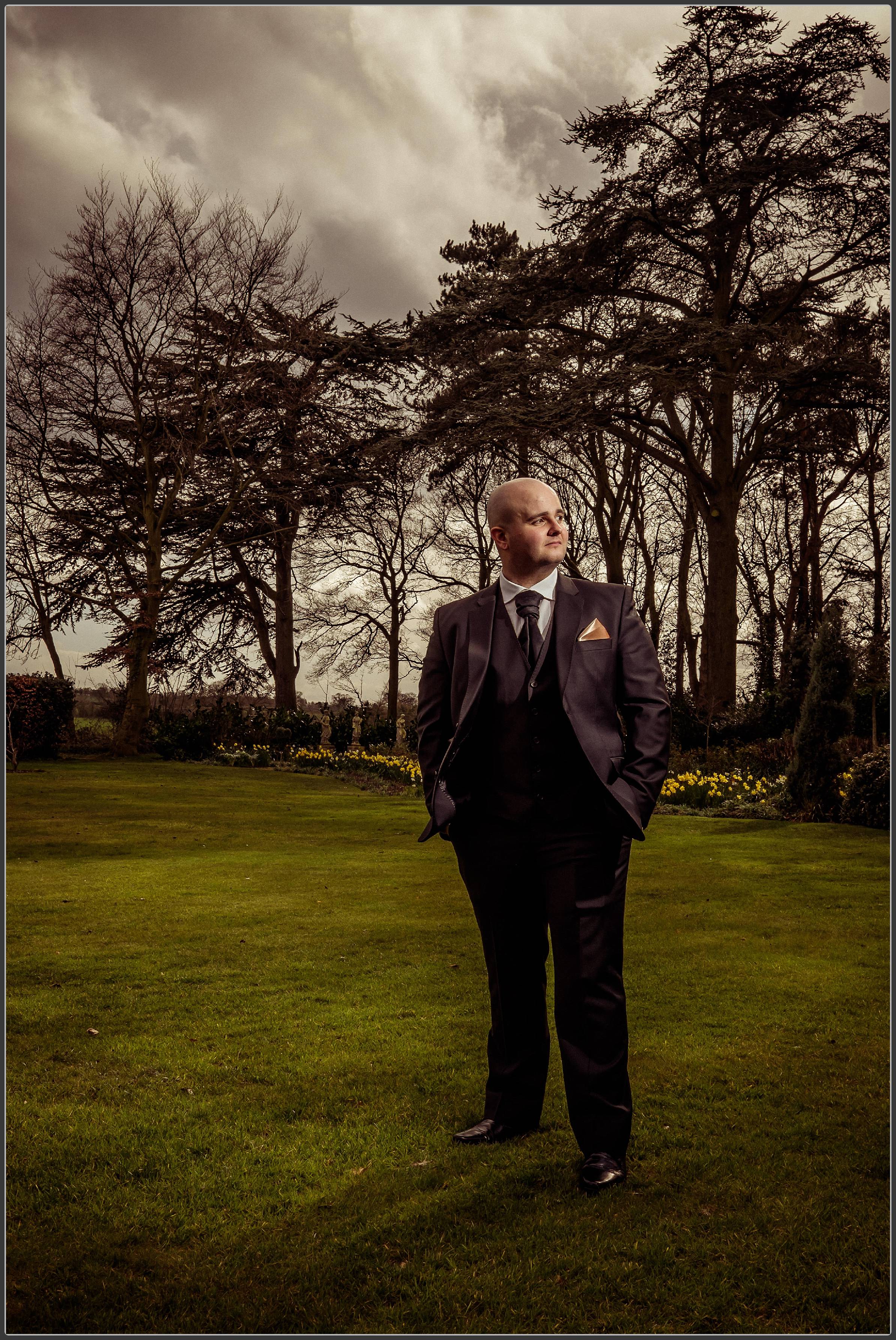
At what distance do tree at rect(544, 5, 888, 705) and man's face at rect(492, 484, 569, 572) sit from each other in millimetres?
13609

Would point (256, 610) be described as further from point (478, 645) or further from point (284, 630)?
point (478, 645)

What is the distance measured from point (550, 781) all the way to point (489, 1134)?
142 cm

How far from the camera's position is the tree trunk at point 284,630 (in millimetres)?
25328

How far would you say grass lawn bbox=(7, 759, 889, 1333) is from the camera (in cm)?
257

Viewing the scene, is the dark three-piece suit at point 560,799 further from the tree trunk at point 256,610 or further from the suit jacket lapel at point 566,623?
the tree trunk at point 256,610

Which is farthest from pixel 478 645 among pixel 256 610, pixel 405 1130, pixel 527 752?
pixel 256 610

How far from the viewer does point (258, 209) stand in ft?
74.6

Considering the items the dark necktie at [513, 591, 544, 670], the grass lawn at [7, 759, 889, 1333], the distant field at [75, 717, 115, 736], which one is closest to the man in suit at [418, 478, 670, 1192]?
the dark necktie at [513, 591, 544, 670]

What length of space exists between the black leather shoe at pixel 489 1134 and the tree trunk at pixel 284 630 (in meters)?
22.2

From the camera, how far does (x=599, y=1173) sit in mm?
3039

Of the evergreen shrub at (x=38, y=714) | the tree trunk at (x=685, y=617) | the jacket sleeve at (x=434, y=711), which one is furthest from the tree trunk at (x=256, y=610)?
the jacket sleeve at (x=434, y=711)

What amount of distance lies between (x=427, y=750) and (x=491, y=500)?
907mm

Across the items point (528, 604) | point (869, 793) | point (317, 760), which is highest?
point (528, 604)

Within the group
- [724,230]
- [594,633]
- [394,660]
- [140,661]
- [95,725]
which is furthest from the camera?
[394,660]
